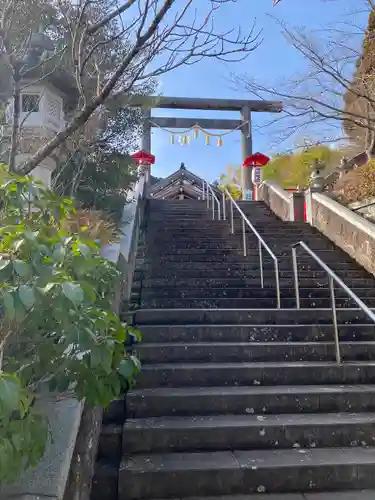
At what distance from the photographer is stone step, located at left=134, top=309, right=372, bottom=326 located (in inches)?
158

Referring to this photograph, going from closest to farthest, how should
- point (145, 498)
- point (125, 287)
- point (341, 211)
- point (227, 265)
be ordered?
point (145, 498) < point (125, 287) < point (227, 265) < point (341, 211)

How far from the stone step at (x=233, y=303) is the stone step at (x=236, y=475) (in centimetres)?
207

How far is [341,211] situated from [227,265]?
2791 mm

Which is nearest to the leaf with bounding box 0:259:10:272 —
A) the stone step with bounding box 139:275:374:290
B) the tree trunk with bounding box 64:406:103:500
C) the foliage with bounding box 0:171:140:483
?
the foliage with bounding box 0:171:140:483

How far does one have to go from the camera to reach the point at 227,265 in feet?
18.7

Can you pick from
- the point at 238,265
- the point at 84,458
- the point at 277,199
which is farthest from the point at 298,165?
the point at 84,458

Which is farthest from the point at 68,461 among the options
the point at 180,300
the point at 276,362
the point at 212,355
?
the point at 180,300

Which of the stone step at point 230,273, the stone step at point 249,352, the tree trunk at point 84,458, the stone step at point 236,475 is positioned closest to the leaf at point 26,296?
the tree trunk at point 84,458

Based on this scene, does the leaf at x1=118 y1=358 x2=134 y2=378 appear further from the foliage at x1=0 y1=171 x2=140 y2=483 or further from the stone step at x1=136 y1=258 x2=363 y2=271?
the stone step at x1=136 y1=258 x2=363 y2=271

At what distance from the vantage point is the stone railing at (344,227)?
598cm

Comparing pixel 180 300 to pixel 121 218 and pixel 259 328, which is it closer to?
pixel 259 328

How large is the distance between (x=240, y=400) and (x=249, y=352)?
2.10 ft

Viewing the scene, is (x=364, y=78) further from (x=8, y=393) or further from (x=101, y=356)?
(x=8, y=393)

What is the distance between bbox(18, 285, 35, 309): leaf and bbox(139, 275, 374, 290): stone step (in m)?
3.55
